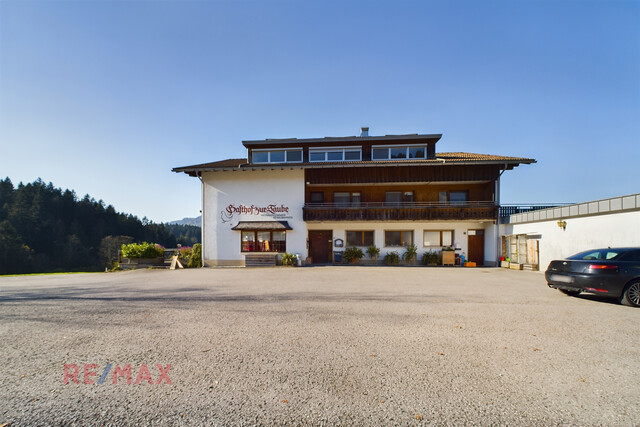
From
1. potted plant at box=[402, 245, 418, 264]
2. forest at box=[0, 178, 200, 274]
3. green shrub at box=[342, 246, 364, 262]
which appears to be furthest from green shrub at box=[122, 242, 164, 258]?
forest at box=[0, 178, 200, 274]

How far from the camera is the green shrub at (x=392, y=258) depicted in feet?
65.1

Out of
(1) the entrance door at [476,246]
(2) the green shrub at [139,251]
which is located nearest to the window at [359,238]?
(1) the entrance door at [476,246]

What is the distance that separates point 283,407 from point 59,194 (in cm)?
11038

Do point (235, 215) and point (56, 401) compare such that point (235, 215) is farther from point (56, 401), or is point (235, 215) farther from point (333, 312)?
point (56, 401)

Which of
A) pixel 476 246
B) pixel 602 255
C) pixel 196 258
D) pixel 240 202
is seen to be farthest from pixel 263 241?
pixel 602 255

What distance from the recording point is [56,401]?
304 centimetres

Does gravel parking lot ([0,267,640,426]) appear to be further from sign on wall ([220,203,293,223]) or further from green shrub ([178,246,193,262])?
green shrub ([178,246,193,262])

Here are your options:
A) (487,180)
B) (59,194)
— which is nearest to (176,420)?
(487,180)

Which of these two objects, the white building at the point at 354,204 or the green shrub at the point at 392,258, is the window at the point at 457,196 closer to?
the white building at the point at 354,204

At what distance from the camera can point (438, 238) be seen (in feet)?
67.9

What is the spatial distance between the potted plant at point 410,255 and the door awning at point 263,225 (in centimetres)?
815

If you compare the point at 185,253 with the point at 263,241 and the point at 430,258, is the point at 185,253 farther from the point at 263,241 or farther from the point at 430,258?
the point at 430,258

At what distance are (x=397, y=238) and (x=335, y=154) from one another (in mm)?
7645

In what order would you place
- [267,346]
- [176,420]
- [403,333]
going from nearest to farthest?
1. [176,420]
2. [267,346]
3. [403,333]
